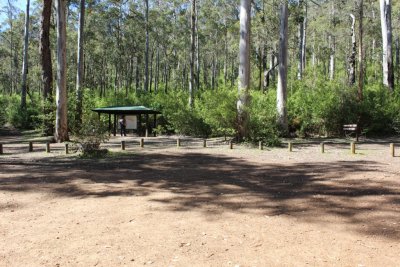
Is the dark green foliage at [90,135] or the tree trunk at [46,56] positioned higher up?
the tree trunk at [46,56]

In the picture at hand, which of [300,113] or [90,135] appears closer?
[90,135]

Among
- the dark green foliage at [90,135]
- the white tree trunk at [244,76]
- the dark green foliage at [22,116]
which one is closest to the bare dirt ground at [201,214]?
the dark green foliage at [90,135]

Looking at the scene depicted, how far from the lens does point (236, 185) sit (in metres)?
8.12

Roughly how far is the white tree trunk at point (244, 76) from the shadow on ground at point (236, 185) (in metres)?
4.81

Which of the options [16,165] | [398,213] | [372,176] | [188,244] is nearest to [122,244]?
[188,244]

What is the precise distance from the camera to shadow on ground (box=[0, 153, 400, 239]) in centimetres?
605

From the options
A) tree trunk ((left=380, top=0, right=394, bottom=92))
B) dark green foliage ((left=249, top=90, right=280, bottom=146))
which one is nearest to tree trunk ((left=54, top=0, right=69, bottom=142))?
dark green foliage ((left=249, top=90, right=280, bottom=146))

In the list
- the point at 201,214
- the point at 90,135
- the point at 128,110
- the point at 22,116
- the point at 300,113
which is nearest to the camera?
the point at 201,214

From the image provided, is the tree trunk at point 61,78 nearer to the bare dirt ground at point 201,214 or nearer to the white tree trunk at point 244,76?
the bare dirt ground at point 201,214

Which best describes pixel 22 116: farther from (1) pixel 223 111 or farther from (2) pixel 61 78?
(1) pixel 223 111

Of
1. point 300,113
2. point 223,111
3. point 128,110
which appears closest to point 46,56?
point 128,110

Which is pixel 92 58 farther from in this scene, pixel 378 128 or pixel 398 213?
pixel 398 213

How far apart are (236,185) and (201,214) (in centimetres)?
231

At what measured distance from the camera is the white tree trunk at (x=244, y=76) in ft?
54.4
